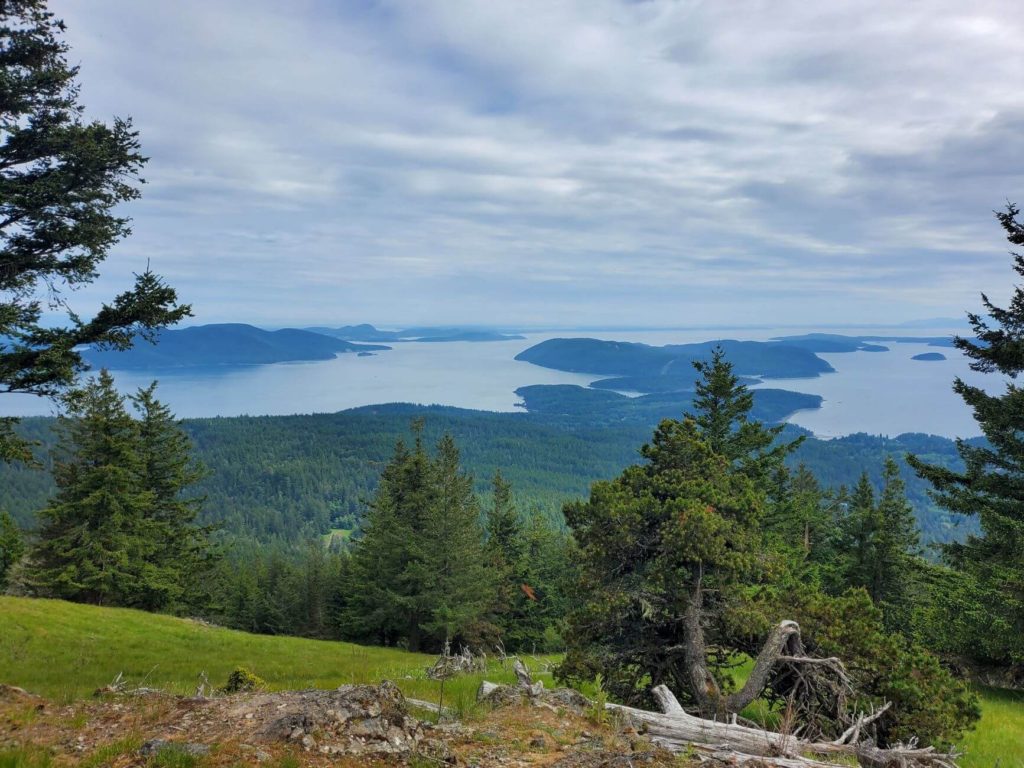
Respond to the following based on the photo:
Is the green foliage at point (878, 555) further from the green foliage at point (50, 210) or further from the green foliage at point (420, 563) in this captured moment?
the green foliage at point (50, 210)

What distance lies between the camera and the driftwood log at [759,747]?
20.0 ft

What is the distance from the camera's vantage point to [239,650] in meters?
19.6

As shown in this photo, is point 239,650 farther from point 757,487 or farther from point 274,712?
point 757,487

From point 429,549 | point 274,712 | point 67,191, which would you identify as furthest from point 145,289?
point 429,549

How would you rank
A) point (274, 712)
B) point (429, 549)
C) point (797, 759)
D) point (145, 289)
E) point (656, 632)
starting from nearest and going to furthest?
point (797, 759) < point (274, 712) < point (145, 289) < point (656, 632) < point (429, 549)

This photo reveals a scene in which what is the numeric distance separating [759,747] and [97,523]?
33.4m

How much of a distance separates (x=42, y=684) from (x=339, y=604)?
3336 centimetres

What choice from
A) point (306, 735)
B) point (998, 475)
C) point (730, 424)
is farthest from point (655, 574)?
point (730, 424)

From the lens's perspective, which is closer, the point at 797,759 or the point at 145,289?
the point at 797,759

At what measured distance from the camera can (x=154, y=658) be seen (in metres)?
16.3

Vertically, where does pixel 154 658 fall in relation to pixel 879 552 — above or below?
above

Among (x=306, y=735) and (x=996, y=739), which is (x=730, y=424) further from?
(x=306, y=735)

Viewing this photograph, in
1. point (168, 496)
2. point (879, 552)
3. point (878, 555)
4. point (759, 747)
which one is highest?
point (759, 747)

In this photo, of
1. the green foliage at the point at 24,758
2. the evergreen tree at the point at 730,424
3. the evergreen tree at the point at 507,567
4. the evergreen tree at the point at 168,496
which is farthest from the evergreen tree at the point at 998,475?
the evergreen tree at the point at 168,496
